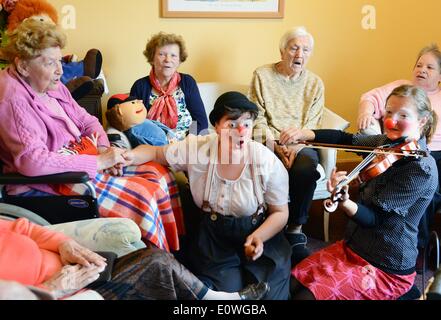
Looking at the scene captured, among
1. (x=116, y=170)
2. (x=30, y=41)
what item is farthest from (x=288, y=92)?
(x=30, y=41)

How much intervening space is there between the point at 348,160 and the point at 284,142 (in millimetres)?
Result: 1460

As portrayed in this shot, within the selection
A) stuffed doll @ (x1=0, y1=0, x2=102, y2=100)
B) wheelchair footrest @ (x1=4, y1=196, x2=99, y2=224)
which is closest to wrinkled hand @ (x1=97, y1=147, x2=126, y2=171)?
wheelchair footrest @ (x1=4, y1=196, x2=99, y2=224)

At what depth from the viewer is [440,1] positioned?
309cm

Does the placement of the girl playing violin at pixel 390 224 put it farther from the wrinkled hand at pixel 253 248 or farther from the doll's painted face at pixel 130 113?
the doll's painted face at pixel 130 113

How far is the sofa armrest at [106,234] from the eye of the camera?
1.44 m

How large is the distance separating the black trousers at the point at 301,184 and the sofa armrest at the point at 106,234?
→ 885mm

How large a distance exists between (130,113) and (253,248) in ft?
3.07

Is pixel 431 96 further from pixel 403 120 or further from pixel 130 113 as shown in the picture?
pixel 130 113

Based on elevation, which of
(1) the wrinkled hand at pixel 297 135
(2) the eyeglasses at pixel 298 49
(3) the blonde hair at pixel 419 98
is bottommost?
(1) the wrinkled hand at pixel 297 135

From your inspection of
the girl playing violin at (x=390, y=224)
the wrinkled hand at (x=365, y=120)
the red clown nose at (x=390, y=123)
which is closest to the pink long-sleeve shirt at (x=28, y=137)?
the girl playing violin at (x=390, y=224)

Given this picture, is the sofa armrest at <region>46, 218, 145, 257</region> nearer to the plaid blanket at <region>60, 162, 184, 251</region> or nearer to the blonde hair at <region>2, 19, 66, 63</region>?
the plaid blanket at <region>60, 162, 184, 251</region>
